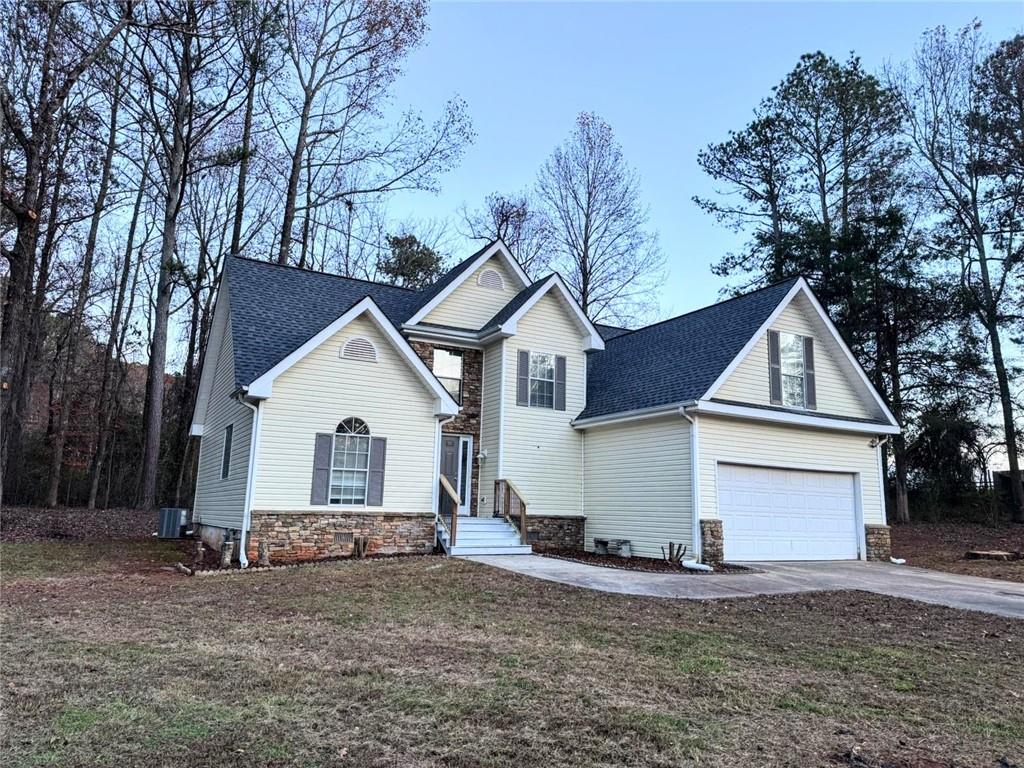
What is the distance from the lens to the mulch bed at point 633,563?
12.5 meters

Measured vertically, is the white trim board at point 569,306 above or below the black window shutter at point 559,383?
above

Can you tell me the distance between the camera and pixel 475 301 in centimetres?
1711

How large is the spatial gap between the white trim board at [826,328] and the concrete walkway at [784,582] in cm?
372

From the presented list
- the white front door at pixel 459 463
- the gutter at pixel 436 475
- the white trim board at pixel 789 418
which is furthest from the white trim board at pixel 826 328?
the white front door at pixel 459 463

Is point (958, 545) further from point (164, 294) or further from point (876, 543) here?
point (164, 294)

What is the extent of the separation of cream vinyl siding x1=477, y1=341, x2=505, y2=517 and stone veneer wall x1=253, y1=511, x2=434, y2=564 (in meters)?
2.38

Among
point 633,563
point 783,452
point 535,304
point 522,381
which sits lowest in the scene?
point 633,563

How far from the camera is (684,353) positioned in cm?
1609

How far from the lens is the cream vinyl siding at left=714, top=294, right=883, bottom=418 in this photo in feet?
49.0

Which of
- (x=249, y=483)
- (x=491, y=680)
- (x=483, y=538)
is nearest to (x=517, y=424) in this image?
(x=483, y=538)

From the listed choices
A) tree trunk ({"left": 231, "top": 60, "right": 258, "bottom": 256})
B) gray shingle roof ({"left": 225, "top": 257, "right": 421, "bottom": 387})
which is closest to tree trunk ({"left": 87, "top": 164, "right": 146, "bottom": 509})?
tree trunk ({"left": 231, "top": 60, "right": 258, "bottom": 256})

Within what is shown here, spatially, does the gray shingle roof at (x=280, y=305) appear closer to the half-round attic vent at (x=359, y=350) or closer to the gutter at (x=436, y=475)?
the half-round attic vent at (x=359, y=350)

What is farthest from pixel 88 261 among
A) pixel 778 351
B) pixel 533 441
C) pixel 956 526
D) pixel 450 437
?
pixel 956 526

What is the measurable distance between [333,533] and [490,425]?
4826mm
